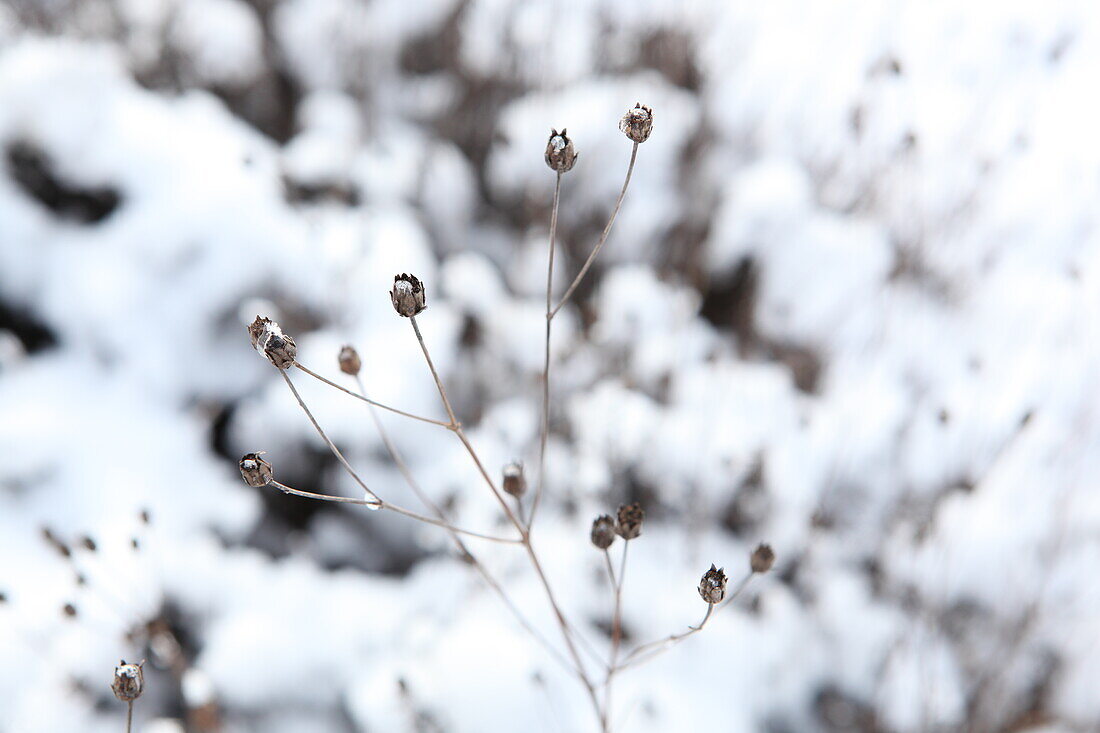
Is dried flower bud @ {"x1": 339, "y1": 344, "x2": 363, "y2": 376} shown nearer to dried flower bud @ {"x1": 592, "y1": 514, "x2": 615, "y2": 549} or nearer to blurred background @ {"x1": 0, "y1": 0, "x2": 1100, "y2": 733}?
dried flower bud @ {"x1": 592, "y1": 514, "x2": 615, "y2": 549}

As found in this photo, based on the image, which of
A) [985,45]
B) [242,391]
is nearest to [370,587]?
[242,391]

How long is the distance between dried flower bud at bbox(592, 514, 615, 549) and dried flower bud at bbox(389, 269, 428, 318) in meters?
0.22

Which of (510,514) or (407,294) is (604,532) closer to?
(510,514)

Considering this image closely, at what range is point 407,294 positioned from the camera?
41cm

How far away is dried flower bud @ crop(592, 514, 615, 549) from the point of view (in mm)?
490

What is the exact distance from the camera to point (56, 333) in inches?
38.9

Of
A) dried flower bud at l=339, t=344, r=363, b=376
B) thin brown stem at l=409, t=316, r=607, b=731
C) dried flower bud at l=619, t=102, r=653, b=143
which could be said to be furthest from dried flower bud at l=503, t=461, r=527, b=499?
dried flower bud at l=619, t=102, r=653, b=143

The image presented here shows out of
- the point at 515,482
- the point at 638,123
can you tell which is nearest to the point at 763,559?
the point at 515,482

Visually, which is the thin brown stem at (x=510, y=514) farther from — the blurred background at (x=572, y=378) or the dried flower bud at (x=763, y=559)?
the blurred background at (x=572, y=378)

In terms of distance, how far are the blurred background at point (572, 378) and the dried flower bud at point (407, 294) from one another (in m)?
0.47

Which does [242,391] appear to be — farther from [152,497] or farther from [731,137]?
[731,137]

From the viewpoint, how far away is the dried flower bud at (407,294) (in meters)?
0.40

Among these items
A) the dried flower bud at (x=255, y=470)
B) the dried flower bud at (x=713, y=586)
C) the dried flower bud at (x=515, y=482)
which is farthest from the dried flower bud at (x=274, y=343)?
the dried flower bud at (x=713, y=586)

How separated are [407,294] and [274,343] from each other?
96mm
